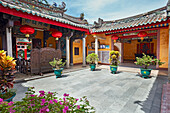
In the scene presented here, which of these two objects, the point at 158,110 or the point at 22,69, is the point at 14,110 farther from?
the point at 22,69

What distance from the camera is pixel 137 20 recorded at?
7766 millimetres

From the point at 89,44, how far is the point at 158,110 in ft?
29.5

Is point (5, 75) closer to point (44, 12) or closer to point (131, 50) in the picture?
point (44, 12)

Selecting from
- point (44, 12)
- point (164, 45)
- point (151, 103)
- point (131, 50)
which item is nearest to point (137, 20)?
point (164, 45)

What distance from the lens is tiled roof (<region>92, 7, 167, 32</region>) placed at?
6.12 metres

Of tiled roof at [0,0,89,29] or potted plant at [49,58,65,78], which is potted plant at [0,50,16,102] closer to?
tiled roof at [0,0,89,29]

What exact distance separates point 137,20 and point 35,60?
7.79 m

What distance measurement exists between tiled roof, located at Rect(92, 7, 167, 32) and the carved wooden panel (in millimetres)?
5319

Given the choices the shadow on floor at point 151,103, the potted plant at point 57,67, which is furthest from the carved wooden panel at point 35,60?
the shadow on floor at point 151,103

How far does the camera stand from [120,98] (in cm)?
303

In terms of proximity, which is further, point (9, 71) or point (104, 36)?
point (104, 36)

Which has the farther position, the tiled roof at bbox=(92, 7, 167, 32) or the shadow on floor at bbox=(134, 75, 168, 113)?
the tiled roof at bbox=(92, 7, 167, 32)

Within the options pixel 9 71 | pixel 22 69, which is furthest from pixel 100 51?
pixel 9 71

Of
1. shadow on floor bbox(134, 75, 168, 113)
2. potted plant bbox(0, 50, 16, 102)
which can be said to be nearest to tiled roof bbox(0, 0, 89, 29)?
potted plant bbox(0, 50, 16, 102)
